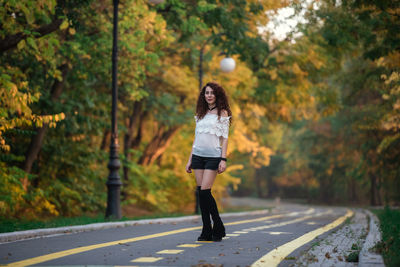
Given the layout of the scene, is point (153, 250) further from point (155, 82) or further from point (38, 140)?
point (155, 82)

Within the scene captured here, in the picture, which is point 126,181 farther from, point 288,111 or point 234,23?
point 234,23

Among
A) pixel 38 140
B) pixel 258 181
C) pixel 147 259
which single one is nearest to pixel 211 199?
pixel 147 259

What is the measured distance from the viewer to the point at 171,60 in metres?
22.8

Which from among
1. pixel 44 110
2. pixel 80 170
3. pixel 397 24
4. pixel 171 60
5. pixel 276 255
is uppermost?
pixel 171 60

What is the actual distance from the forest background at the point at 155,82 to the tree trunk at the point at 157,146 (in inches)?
2.0

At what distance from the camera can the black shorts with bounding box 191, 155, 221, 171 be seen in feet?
25.9

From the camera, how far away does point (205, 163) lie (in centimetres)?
799

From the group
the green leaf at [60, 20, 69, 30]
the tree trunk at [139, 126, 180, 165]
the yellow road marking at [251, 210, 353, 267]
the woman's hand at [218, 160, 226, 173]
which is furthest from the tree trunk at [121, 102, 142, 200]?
the woman's hand at [218, 160, 226, 173]

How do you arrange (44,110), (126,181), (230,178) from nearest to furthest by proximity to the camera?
(44,110)
(126,181)
(230,178)

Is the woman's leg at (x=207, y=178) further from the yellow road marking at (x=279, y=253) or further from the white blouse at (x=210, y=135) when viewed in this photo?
the yellow road marking at (x=279, y=253)

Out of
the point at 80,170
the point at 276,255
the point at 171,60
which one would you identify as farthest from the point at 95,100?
the point at 276,255

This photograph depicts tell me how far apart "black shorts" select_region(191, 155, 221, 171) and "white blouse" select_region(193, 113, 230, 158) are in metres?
0.05

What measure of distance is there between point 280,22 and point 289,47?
1.01m

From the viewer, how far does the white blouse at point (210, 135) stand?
793 centimetres
